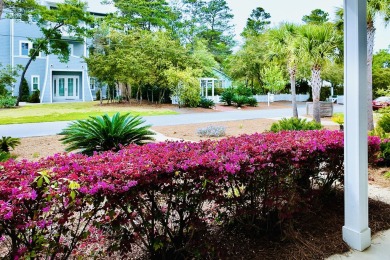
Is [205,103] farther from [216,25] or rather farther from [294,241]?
[294,241]

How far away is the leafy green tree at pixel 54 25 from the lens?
439cm

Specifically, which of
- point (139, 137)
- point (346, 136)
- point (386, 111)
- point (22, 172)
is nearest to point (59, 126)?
point (139, 137)

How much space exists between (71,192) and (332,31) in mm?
5556

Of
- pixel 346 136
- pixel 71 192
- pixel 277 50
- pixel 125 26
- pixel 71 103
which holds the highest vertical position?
pixel 125 26

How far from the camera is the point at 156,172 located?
1092 mm

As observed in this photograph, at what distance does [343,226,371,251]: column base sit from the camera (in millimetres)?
1479

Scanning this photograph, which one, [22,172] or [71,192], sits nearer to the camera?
[71,192]

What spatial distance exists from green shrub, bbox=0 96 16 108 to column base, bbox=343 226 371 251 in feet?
13.4

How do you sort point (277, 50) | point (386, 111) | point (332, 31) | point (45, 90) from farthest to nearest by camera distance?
point (277, 50) < point (332, 31) < point (45, 90) < point (386, 111)

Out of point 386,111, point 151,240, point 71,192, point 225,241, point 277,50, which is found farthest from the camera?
point 277,50

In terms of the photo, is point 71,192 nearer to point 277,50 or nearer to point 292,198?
point 292,198

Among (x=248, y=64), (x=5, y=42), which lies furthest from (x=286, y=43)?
(x=248, y=64)

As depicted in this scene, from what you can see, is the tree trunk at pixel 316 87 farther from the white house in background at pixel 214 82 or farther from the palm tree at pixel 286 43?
the white house in background at pixel 214 82

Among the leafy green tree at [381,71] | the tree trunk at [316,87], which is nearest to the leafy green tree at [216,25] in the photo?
the tree trunk at [316,87]
